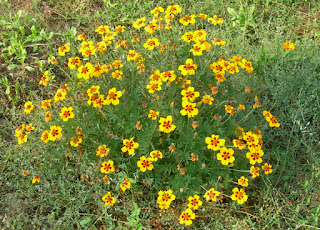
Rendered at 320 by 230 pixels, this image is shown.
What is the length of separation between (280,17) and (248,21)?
2.21 feet

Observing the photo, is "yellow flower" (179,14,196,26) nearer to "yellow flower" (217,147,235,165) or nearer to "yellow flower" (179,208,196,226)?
"yellow flower" (217,147,235,165)

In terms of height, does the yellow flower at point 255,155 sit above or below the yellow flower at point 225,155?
below

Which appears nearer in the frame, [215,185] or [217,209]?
[215,185]

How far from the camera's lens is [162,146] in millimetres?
2686

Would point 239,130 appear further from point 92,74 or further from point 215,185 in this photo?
point 92,74

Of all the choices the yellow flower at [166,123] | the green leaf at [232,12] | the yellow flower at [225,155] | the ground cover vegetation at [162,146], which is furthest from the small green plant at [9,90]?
the green leaf at [232,12]

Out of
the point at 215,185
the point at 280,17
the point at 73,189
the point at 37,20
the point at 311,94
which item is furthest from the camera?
the point at 280,17

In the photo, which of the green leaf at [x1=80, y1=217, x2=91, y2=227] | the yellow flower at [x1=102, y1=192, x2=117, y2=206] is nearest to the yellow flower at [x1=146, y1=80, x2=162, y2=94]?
the yellow flower at [x1=102, y1=192, x2=117, y2=206]

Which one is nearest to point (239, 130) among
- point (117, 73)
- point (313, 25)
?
point (117, 73)

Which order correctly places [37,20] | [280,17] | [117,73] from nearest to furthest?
[117,73]
[37,20]
[280,17]

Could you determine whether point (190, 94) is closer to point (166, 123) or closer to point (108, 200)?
point (166, 123)

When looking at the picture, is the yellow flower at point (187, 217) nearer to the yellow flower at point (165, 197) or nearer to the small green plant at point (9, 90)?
the yellow flower at point (165, 197)

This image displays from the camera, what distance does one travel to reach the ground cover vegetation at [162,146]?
97.2 inches

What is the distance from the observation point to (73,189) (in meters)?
2.97
